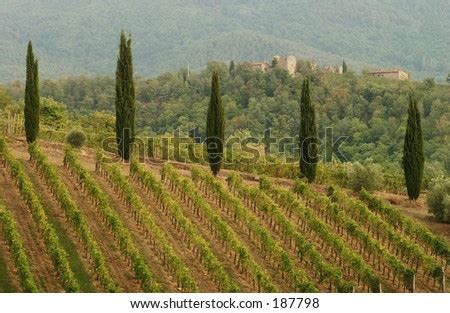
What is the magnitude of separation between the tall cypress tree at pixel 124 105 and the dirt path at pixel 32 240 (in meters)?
6.29

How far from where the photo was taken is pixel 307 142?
3647cm

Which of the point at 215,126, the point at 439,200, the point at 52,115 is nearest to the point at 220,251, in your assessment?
the point at 439,200

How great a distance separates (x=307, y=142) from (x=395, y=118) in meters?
26.8

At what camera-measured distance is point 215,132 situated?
121ft

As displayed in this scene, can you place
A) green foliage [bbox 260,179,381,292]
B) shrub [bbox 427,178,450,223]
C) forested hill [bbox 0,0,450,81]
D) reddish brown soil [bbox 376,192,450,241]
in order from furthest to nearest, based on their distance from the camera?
forested hill [bbox 0,0,450,81], shrub [bbox 427,178,450,223], reddish brown soil [bbox 376,192,450,241], green foliage [bbox 260,179,381,292]

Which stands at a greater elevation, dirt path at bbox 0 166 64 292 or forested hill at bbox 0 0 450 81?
forested hill at bbox 0 0 450 81

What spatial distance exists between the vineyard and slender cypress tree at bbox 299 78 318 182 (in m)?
2.44

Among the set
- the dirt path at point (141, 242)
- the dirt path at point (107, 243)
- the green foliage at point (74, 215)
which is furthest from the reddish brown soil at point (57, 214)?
the dirt path at point (141, 242)

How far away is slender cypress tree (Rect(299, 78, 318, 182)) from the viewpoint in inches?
1437

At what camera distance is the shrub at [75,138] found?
40.7 meters

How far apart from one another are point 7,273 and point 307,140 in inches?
634

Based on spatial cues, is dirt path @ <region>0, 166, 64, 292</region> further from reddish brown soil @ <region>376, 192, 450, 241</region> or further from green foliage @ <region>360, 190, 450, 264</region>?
reddish brown soil @ <region>376, 192, 450, 241</region>

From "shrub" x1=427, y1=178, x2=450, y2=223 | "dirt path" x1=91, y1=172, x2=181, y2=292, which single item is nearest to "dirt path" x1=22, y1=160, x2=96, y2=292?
"dirt path" x1=91, y1=172, x2=181, y2=292

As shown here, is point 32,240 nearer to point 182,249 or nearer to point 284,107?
point 182,249
